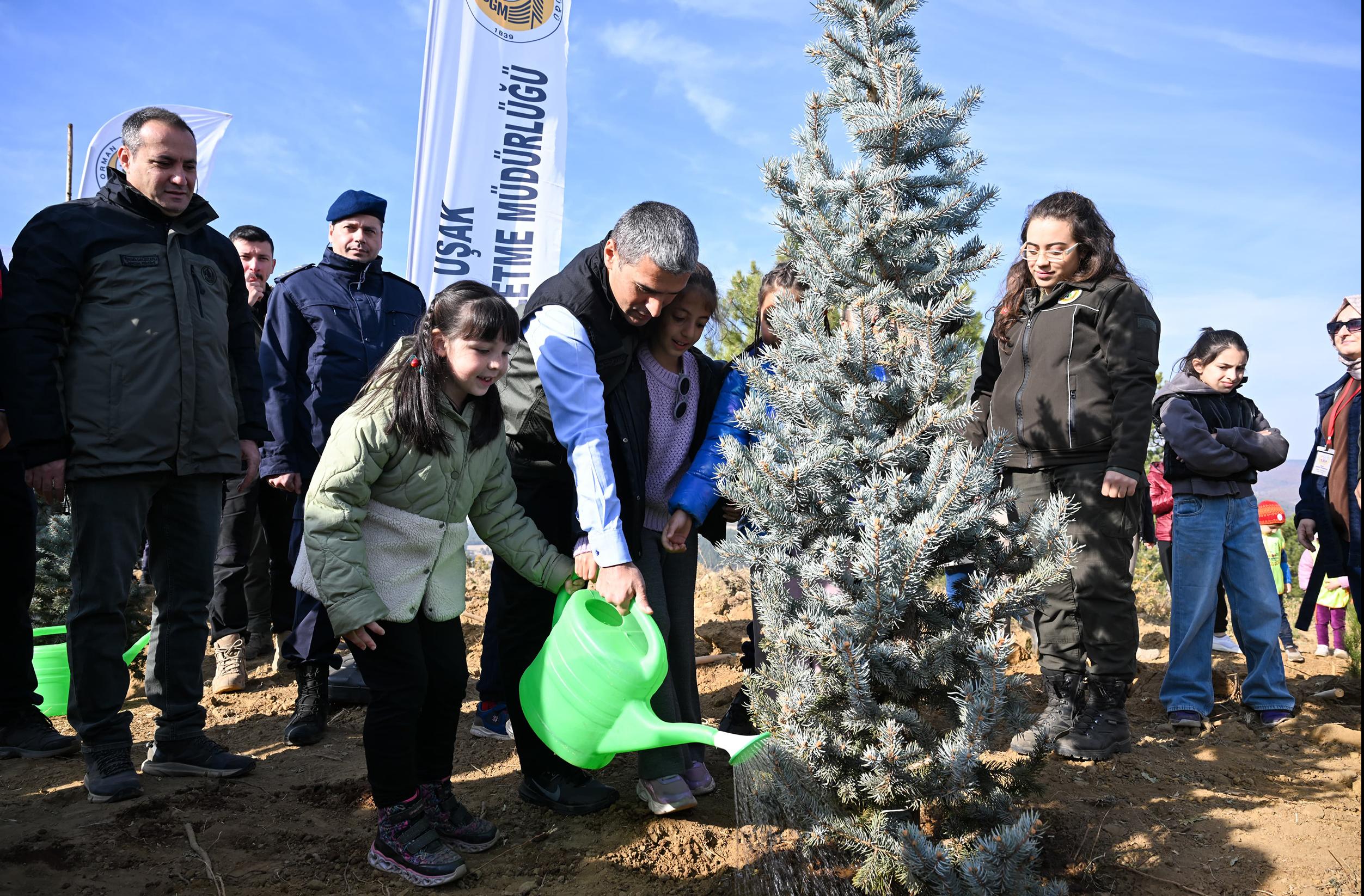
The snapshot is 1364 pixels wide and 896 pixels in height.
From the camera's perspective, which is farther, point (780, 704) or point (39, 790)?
point (39, 790)

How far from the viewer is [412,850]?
249 cm

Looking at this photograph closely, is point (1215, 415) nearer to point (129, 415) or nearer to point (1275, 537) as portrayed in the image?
point (1275, 537)

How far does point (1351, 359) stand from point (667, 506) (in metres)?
3.27

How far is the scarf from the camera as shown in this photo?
4043 millimetres

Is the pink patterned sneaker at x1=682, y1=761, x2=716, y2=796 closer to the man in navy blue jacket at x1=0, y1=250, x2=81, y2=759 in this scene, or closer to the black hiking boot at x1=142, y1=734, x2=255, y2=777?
the black hiking boot at x1=142, y1=734, x2=255, y2=777

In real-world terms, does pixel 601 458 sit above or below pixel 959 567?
above

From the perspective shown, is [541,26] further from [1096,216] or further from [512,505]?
[512,505]

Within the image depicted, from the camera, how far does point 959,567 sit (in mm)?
2352

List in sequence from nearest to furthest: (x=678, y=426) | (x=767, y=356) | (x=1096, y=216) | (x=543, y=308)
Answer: (x=767, y=356) < (x=543, y=308) < (x=678, y=426) < (x=1096, y=216)

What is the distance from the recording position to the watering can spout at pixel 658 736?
205cm

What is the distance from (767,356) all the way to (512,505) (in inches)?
35.0

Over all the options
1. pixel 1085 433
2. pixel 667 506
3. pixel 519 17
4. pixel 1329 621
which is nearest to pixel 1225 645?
pixel 1329 621

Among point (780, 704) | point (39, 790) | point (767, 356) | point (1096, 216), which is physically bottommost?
point (39, 790)

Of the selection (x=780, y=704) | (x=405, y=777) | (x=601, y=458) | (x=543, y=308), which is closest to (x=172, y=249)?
(x=543, y=308)
